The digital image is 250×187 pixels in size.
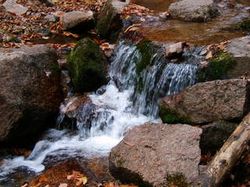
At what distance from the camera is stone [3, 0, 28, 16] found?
13.4m

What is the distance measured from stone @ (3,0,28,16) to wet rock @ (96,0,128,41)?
2758 millimetres

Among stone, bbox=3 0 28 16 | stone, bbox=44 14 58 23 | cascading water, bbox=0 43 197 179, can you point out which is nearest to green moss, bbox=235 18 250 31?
cascading water, bbox=0 43 197 179

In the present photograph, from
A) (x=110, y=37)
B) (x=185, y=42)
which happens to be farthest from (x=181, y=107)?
(x=110, y=37)

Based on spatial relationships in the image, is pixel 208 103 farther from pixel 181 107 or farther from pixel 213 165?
pixel 213 165

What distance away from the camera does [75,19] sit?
12.0 meters

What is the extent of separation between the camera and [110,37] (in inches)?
448

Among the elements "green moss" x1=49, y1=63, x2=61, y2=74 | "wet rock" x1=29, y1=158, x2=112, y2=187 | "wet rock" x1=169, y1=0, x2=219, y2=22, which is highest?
"wet rock" x1=169, y1=0, x2=219, y2=22

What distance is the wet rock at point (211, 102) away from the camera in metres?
6.75

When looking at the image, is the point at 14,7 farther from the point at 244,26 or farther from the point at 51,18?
the point at 244,26

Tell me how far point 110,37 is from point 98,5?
269 centimetres

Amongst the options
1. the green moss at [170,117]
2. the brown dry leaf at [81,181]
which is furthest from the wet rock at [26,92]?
A: the green moss at [170,117]

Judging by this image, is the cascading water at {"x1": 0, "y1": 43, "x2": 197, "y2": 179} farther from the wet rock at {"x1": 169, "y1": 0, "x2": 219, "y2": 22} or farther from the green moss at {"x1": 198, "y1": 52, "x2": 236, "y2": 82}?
the wet rock at {"x1": 169, "y1": 0, "x2": 219, "y2": 22}

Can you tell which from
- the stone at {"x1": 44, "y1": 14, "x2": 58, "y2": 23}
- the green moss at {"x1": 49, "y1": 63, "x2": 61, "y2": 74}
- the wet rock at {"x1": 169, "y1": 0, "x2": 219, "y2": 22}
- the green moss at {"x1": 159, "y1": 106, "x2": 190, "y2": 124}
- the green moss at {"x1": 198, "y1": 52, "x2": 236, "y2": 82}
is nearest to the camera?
the green moss at {"x1": 159, "y1": 106, "x2": 190, "y2": 124}

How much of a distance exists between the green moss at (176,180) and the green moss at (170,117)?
1.40 metres
